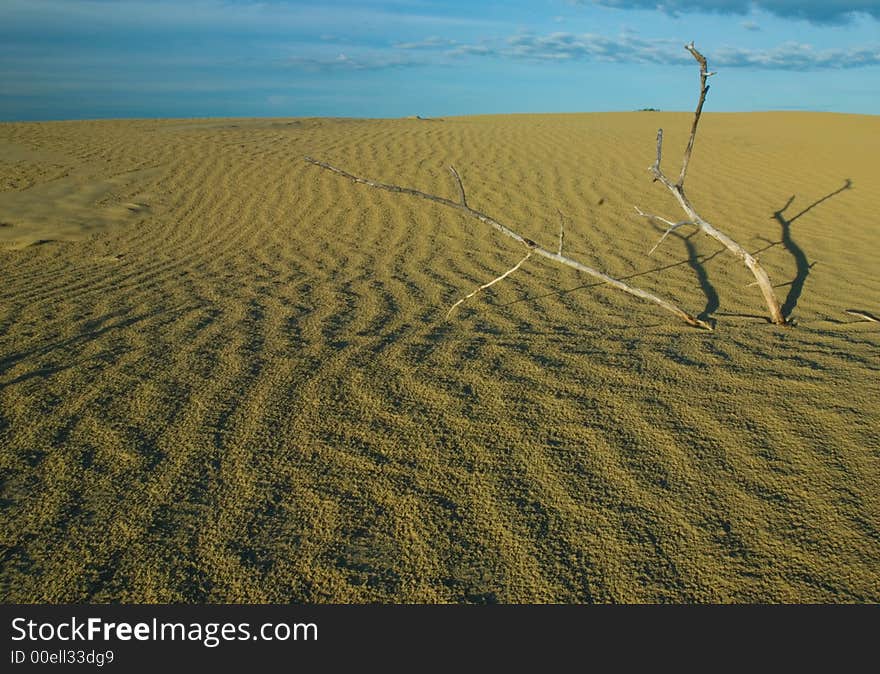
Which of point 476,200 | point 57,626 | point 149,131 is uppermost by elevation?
point 149,131

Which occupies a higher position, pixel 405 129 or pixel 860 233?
pixel 405 129

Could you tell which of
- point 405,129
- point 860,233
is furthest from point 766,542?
point 405,129

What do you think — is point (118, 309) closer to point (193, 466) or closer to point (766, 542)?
point (193, 466)

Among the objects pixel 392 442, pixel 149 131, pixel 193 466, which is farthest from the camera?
pixel 149 131

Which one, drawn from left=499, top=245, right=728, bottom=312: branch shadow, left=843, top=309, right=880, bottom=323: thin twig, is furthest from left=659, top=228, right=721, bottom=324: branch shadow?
left=843, top=309, right=880, bottom=323: thin twig

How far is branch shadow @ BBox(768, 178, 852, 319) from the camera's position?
392 cm

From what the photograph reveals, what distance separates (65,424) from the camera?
2.32m

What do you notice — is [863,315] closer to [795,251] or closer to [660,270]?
[660,270]

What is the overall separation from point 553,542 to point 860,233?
5.87 meters

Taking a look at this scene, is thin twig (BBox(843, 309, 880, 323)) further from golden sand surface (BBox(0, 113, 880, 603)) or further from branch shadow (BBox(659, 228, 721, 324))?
branch shadow (BBox(659, 228, 721, 324))

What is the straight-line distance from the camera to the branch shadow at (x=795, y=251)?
3925 millimetres

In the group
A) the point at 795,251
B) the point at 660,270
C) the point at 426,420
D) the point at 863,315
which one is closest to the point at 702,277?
the point at 660,270

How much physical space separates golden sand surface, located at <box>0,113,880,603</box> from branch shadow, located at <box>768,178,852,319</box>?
4 centimetres

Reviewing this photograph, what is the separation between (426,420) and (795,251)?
440 centimetres
